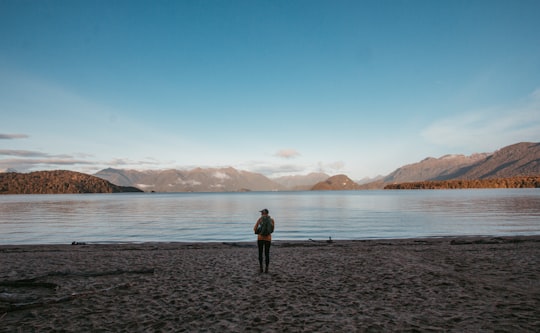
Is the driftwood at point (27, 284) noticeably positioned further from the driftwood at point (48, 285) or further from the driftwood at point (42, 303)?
the driftwood at point (42, 303)

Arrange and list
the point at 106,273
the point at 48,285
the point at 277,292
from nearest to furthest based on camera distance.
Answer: the point at 277,292 < the point at 48,285 < the point at 106,273

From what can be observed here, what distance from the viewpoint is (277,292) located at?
12.1 meters

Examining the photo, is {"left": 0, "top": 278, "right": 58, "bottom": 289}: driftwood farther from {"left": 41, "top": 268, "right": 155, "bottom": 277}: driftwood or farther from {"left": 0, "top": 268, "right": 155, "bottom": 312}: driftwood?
{"left": 41, "top": 268, "right": 155, "bottom": 277}: driftwood

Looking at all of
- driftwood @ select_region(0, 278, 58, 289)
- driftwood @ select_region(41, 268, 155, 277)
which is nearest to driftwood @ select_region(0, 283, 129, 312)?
driftwood @ select_region(0, 278, 58, 289)

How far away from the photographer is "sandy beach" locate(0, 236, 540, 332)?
8.93 m

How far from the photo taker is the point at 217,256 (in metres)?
20.6

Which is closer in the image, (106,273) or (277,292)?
(277,292)

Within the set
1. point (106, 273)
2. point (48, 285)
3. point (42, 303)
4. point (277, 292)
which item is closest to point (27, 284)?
point (48, 285)

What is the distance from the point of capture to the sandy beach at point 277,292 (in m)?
8.93

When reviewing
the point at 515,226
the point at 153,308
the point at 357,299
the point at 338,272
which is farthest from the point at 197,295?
the point at 515,226

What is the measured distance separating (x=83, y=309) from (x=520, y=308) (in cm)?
1309

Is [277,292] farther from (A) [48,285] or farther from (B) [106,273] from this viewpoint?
(A) [48,285]

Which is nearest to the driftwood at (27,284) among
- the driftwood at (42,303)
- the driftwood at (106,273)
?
the driftwood at (106,273)

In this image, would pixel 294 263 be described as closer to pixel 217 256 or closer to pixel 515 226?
pixel 217 256
